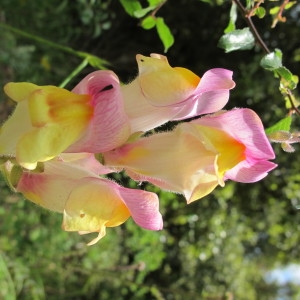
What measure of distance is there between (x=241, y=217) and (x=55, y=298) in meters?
0.82

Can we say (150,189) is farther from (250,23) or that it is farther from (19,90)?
(19,90)

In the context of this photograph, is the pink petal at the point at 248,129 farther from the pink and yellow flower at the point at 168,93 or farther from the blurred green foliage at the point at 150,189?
the blurred green foliage at the point at 150,189

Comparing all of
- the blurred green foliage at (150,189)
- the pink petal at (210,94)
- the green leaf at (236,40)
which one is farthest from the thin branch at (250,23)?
the blurred green foliage at (150,189)

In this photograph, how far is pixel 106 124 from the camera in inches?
13.8

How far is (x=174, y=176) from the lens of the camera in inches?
13.8

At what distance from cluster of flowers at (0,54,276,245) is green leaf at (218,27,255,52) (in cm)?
26

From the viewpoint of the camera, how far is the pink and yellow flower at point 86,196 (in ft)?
1.17

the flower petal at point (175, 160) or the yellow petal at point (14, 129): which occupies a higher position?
the yellow petal at point (14, 129)

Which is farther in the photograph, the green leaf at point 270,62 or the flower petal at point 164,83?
the green leaf at point 270,62

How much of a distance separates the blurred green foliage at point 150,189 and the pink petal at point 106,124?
0.93 m

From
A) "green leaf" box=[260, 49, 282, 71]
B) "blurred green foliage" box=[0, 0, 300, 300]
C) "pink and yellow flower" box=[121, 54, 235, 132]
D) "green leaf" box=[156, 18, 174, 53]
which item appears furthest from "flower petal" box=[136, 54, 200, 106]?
"blurred green foliage" box=[0, 0, 300, 300]

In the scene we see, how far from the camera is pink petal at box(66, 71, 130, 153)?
1.15ft

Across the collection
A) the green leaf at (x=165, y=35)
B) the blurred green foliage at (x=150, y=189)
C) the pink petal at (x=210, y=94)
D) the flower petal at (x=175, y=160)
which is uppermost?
the pink petal at (x=210, y=94)

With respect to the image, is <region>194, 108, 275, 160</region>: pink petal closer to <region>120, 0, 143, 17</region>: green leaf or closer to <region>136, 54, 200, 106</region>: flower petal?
<region>136, 54, 200, 106</region>: flower petal
